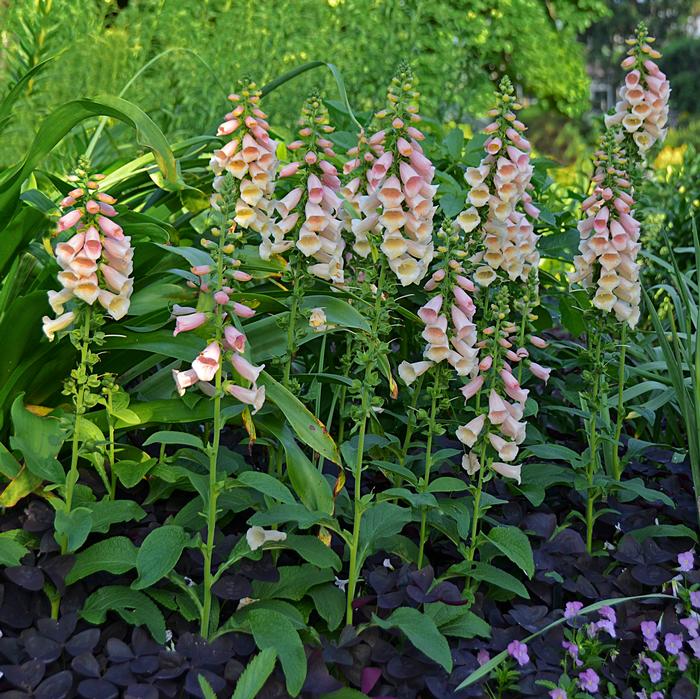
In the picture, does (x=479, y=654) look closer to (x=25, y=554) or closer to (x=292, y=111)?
(x=25, y=554)

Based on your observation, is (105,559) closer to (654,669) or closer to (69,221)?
(69,221)

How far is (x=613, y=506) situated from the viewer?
2465 millimetres

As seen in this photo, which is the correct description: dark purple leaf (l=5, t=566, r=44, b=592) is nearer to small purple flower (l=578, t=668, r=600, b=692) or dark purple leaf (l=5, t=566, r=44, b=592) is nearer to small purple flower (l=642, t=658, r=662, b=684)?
small purple flower (l=578, t=668, r=600, b=692)

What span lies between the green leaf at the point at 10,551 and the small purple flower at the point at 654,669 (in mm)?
1333

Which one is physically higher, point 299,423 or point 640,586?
point 299,423

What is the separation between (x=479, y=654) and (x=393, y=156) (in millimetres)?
1068

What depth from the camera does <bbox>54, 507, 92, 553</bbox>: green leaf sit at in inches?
69.7

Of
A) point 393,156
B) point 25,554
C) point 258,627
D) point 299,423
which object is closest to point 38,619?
point 25,554

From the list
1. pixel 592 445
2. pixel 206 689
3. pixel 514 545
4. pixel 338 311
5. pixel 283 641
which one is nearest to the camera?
pixel 206 689

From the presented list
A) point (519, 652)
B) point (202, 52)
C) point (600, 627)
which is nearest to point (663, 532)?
point (600, 627)

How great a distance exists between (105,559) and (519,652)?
87cm

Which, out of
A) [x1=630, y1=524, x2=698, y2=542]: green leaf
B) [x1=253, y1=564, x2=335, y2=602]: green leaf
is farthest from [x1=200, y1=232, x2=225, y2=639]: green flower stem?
[x1=630, y1=524, x2=698, y2=542]: green leaf

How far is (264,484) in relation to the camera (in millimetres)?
1807

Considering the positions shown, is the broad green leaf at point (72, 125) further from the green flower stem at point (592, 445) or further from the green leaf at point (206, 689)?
the green leaf at point (206, 689)
